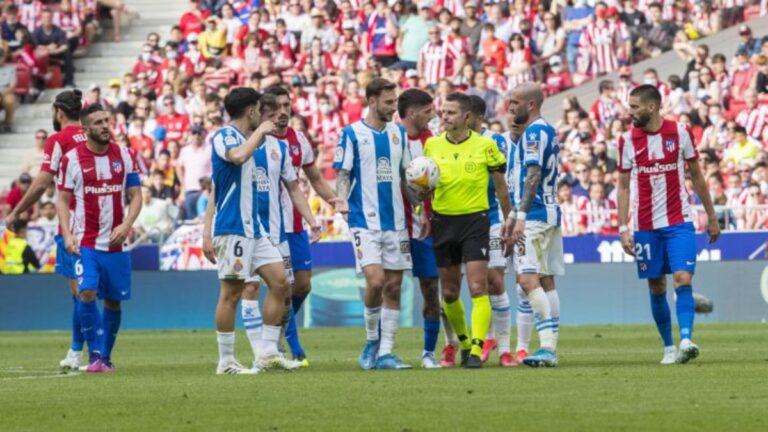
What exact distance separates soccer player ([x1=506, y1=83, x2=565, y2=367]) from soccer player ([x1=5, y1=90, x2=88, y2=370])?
405 cm

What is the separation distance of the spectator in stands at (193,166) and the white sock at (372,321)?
1569 cm

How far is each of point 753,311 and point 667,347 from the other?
35.0 feet

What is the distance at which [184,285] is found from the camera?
2752cm

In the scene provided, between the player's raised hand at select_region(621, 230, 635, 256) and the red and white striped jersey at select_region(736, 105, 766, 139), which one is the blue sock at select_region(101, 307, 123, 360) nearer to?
the player's raised hand at select_region(621, 230, 635, 256)

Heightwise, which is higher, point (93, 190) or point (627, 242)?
point (93, 190)

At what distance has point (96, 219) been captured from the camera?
50.3ft

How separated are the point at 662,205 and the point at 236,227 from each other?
147 inches

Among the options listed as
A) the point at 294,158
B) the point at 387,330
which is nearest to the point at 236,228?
the point at 387,330

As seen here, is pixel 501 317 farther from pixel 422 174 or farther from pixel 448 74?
pixel 448 74

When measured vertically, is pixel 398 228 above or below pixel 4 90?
below

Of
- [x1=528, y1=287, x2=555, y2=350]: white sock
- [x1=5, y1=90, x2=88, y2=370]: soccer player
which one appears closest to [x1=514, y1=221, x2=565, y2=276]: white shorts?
[x1=528, y1=287, x2=555, y2=350]: white sock

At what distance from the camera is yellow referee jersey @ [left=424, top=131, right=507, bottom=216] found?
1427 centimetres

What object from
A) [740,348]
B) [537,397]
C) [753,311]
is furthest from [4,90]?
[537,397]

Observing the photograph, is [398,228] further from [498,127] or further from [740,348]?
[498,127]
